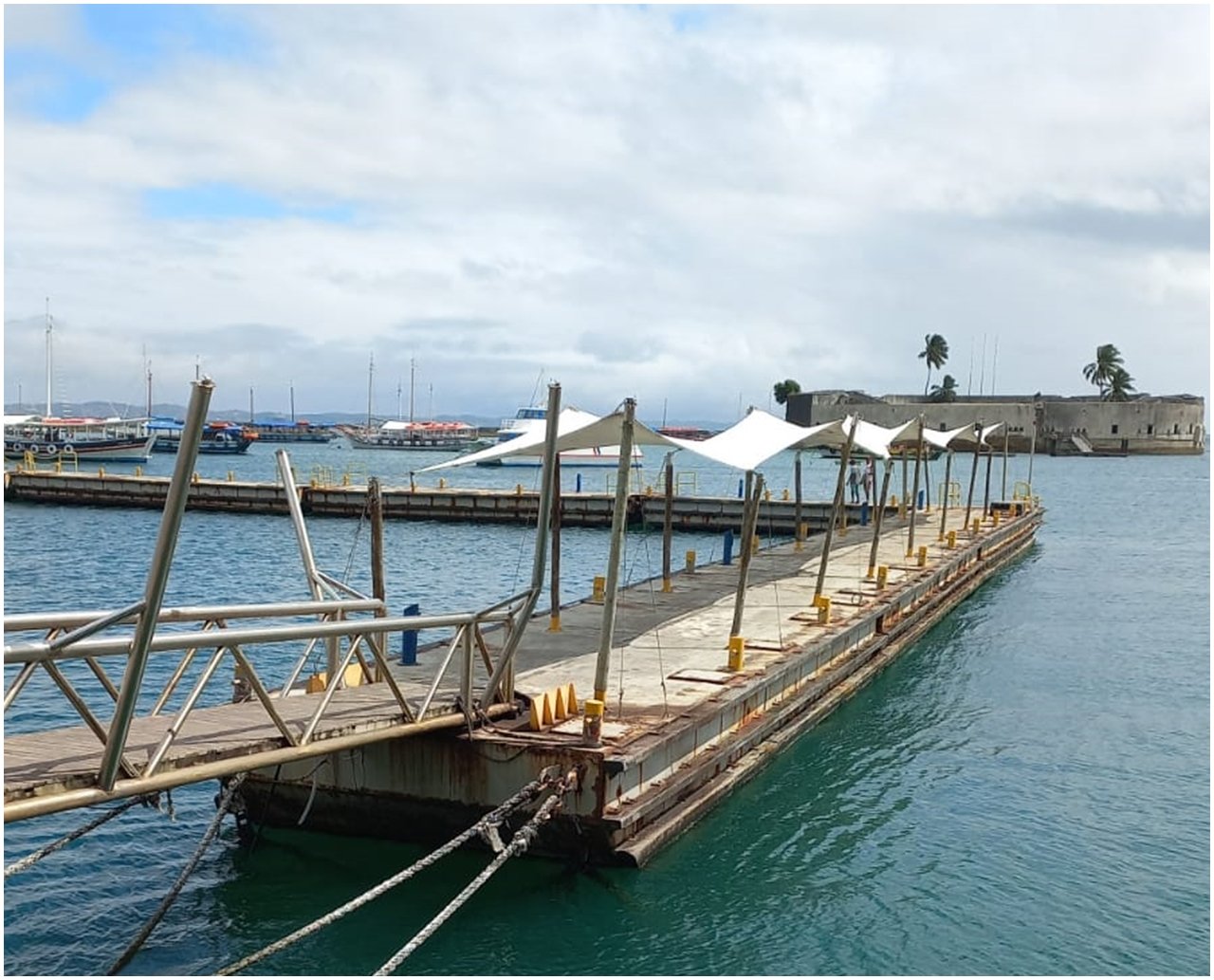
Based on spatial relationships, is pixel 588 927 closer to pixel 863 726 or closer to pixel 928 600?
pixel 863 726

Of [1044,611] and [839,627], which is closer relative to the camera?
[839,627]

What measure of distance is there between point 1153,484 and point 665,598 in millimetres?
94981

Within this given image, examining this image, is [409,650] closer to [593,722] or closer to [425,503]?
[593,722]

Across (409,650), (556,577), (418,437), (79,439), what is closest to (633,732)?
(409,650)

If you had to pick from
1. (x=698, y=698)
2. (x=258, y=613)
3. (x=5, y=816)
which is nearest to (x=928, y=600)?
(x=698, y=698)

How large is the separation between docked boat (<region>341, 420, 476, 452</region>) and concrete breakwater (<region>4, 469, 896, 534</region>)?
92.9m

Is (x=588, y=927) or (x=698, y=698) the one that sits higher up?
(x=698, y=698)

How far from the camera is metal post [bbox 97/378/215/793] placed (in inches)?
340

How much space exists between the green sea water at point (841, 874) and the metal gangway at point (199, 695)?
7.12ft

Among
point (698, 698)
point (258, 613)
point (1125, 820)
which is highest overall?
point (258, 613)

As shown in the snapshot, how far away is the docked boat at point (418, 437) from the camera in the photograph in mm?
165125

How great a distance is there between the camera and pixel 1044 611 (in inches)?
1451

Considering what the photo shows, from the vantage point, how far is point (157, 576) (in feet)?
29.9

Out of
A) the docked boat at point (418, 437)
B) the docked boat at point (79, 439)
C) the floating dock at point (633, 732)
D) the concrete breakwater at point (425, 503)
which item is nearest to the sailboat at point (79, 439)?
the docked boat at point (79, 439)
